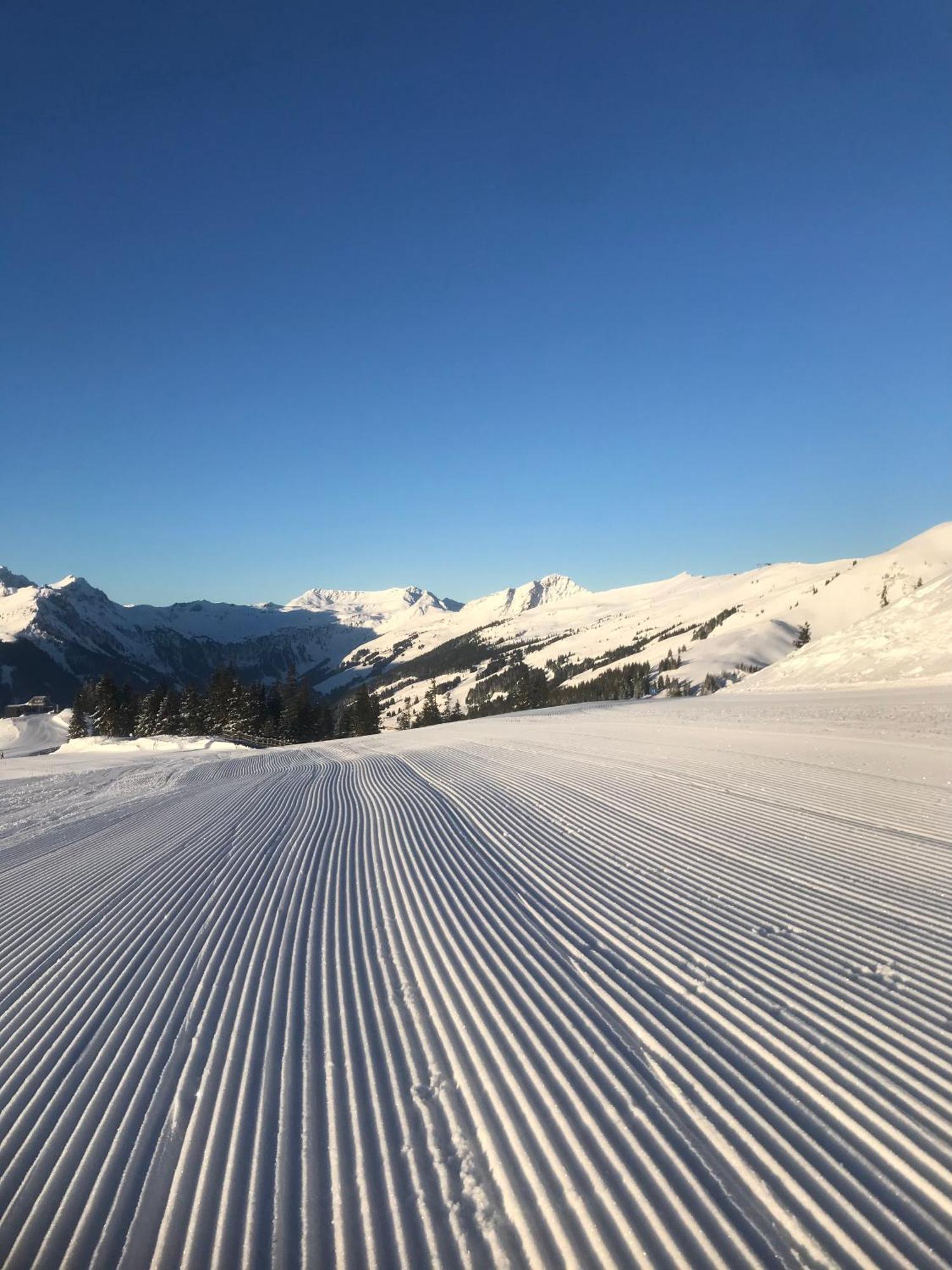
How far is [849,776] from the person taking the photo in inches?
479

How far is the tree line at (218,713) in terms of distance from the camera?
5434 centimetres

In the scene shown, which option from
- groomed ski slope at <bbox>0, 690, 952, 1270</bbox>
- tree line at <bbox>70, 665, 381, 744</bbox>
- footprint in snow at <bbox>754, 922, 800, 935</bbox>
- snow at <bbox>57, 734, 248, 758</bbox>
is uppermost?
tree line at <bbox>70, 665, 381, 744</bbox>

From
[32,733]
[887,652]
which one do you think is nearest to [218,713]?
[32,733]

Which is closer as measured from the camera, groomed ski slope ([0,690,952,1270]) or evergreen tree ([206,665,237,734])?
groomed ski slope ([0,690,952,1270])

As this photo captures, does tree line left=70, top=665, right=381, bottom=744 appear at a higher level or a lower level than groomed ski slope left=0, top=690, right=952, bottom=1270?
higher

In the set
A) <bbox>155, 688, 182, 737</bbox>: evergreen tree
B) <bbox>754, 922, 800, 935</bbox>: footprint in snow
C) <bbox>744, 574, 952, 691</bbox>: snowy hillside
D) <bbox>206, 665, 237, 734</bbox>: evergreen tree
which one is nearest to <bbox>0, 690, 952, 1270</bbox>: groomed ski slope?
<bbox>754, 922, 800, 935</bbox>: footprint in snow

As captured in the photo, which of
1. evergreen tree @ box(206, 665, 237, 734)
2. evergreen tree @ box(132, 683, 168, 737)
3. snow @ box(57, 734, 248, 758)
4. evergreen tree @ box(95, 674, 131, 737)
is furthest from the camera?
evergreen tree @ box(95, 674, 131, 737)

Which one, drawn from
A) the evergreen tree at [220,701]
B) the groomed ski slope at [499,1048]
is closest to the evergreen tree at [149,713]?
the evergreen tree at [220,701]

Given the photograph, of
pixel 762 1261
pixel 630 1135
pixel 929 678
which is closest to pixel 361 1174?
pixel 630 1135

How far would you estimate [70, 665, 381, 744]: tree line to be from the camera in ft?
178

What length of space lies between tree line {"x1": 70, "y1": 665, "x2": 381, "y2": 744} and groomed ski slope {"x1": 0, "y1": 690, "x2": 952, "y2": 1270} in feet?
149

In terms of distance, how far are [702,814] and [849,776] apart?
12.7 ft

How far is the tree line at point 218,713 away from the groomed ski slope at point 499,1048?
45.5 m

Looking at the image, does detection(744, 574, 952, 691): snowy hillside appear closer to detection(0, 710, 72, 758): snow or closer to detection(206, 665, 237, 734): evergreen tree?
detection(206, 665, 237, 734): evergreen tree
